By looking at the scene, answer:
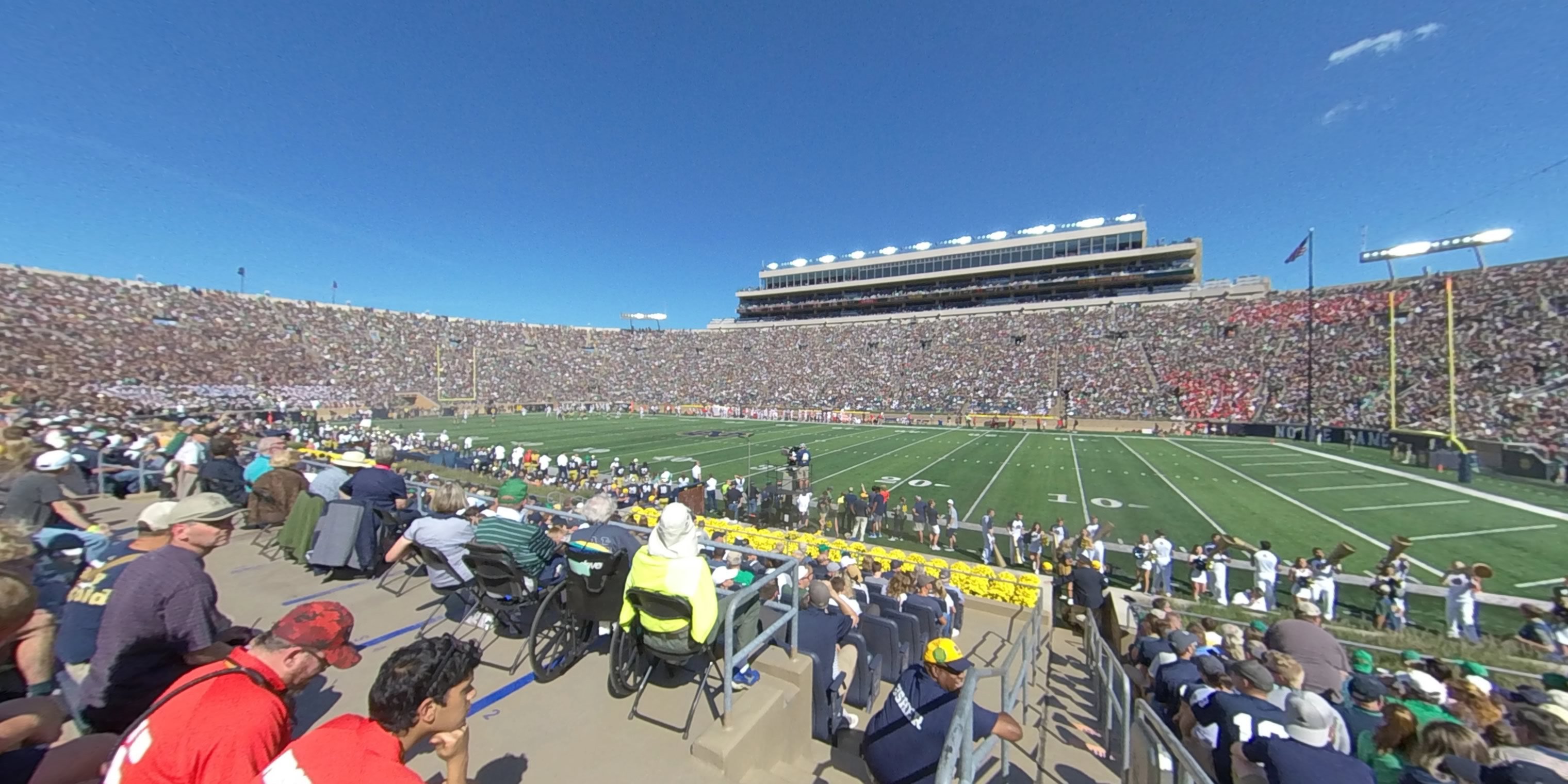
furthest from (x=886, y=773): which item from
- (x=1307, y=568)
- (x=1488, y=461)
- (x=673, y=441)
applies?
(x=1488, y=461)

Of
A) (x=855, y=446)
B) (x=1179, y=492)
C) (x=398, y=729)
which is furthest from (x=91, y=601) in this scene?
(x=855, y=446)

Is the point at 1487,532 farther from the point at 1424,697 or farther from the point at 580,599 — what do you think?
the point at 580,599

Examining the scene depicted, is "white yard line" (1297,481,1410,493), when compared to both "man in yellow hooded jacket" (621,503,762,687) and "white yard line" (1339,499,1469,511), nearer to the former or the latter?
"white yard line" (1339,499,1469,511)

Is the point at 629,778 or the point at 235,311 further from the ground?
the point at 235,311

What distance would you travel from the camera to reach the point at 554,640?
4.30m

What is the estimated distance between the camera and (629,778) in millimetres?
3113

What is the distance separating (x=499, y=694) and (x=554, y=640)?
517 millimetres

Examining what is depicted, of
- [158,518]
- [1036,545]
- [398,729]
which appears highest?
[158,518]

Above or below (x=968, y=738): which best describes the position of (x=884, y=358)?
above

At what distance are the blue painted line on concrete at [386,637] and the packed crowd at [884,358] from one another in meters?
44.8

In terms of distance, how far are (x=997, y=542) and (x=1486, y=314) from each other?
44.5m

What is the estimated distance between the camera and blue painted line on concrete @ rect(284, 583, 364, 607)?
5273mm

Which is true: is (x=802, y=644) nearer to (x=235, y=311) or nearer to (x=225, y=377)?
(x=225, y=377)

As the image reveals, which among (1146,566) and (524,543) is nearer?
(524,543)
